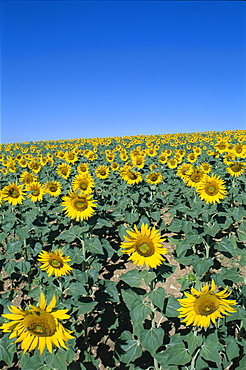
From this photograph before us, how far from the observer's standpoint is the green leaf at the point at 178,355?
2.37 meters

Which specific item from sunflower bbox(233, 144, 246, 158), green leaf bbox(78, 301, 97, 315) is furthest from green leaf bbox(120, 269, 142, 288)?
sunflower bbox(233, 144, 246, 158)

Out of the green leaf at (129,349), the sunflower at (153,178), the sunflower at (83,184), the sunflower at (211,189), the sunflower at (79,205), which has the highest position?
the sunflower at (153,178)

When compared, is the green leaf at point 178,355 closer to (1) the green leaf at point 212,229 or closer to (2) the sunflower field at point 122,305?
(2) the sunflower field at point 122,305

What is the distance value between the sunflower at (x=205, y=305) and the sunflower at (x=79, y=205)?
182cm

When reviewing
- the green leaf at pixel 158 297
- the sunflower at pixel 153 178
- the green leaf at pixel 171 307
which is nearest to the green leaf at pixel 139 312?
the green leaf at pixel 158 297

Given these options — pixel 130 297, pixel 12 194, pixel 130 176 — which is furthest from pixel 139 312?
pixel 130 176

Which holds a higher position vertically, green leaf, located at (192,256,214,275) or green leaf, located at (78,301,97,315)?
green leaf, located at (192,256,214,275)

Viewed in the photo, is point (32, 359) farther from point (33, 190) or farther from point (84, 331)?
point (33, 190)

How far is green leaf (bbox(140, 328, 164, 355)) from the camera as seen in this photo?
8.00 feet

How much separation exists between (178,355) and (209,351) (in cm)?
31

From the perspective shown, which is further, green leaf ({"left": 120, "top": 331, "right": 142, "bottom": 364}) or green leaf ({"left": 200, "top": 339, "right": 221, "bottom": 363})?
green leaf ({"left": 120, "top": 331, "right": 142, "bottom": 364})

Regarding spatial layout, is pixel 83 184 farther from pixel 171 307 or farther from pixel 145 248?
pixel 171 307

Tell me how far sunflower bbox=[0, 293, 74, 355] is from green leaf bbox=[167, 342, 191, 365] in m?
1.18

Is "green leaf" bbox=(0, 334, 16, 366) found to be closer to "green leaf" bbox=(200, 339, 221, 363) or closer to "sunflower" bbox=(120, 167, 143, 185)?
"green leaf" bbox=(200, 339, 221, 363)
